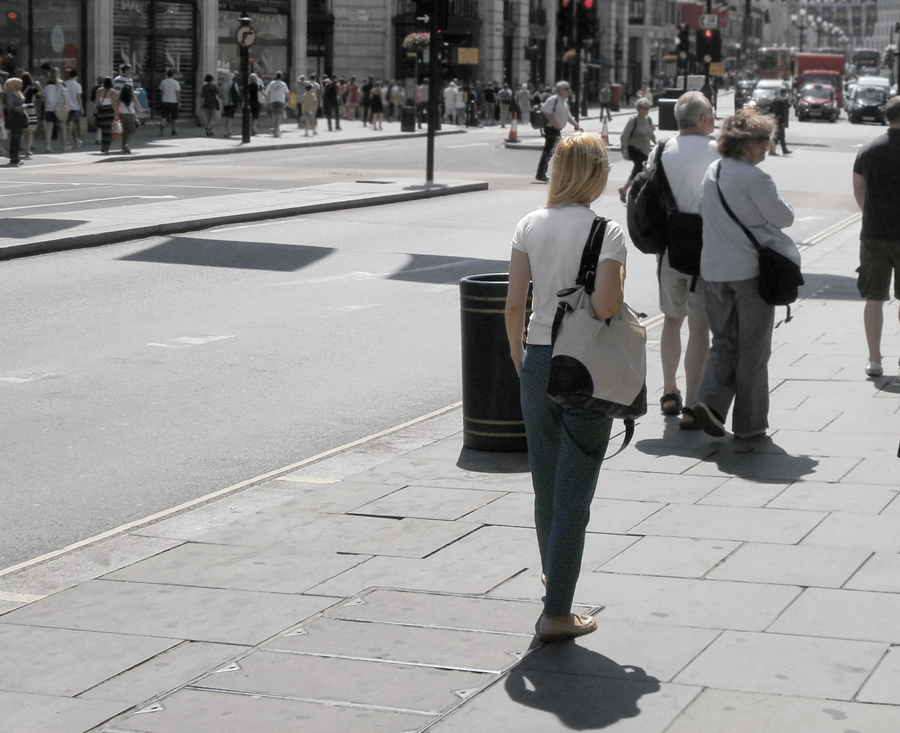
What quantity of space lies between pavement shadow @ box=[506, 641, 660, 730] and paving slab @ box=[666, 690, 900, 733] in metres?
0.17

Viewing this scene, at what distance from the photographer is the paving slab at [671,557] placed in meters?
5.28

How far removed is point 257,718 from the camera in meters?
3.97

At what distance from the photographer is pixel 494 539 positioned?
18.8 feet

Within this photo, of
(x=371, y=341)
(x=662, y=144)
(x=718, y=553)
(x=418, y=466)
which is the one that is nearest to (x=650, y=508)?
(x=718, y=553)

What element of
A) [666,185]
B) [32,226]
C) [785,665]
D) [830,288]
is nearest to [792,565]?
[785,665]

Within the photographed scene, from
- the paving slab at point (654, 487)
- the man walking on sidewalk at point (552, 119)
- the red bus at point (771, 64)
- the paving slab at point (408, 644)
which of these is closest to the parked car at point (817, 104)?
the man walking on sidewalk at point (552, 119)

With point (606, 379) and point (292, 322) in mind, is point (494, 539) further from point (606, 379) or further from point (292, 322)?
point (292, 322)

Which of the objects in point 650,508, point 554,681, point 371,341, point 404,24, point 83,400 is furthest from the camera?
point 404,24

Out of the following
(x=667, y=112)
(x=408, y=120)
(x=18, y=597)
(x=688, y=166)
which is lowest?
(x=18, y=597)

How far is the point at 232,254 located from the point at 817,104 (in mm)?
50863

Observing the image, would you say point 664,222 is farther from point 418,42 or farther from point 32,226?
point 418,42

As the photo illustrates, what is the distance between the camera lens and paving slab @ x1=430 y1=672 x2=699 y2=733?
3.89 metres

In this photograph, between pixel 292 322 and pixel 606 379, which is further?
pixel 292 322

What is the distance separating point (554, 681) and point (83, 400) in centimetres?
514
